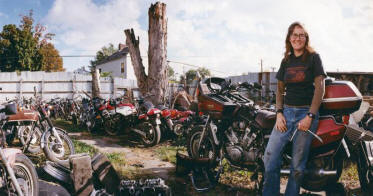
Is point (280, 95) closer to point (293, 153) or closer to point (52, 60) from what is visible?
point (293, 153)

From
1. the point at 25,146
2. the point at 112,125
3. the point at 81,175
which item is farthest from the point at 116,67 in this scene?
the point at 81,175

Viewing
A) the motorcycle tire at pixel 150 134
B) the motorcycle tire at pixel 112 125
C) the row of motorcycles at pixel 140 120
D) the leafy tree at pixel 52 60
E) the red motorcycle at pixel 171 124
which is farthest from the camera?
the leafy tree at pixel 52 60

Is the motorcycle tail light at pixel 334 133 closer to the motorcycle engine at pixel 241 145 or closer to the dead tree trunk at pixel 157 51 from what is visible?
the motorcycle engine at pixel 241 145

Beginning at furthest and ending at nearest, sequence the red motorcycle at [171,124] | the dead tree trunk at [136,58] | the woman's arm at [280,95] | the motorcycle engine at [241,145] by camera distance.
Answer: the dead tree trunk at [136,58]
the red motorcycle at [171,124]
the motorcycle engine at [241,145]
the woman's arm at [280,95]

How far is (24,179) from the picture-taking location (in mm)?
2537

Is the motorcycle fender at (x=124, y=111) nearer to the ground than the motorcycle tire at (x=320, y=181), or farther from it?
farther from it

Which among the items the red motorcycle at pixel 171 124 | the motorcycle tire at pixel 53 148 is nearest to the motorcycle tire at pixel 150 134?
the red motorcycle at pixel 171 124

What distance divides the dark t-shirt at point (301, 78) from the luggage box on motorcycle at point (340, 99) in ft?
0.57

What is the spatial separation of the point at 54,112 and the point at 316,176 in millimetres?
13809

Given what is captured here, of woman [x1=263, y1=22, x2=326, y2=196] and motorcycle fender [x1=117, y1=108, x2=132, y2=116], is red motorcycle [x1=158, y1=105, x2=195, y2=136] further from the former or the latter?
woman [x1=263, y1=22, x2=326, y2=196]

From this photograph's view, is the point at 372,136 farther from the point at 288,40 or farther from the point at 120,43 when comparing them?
the point at 120,43

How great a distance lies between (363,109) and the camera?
12.0ft

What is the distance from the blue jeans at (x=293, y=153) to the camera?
2414 millimetres

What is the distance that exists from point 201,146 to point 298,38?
2.24m
